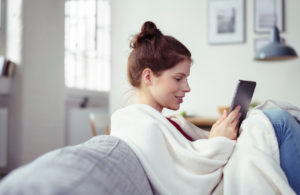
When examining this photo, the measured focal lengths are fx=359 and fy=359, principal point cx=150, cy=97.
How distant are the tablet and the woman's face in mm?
190

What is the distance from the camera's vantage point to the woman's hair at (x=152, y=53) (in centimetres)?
134

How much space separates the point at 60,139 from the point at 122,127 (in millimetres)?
3583

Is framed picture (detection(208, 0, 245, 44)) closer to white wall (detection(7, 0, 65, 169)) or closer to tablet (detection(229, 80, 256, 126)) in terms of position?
white wall (detection(7, 0, 65, 169))

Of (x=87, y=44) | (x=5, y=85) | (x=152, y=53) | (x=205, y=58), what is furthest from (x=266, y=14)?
(x=152, y=53)

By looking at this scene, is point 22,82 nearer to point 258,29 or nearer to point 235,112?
point 258,29

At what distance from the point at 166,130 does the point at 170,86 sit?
0.29 meters

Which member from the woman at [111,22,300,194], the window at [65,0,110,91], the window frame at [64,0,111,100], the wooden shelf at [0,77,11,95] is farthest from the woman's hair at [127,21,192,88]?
the window at [65,0,110,91]

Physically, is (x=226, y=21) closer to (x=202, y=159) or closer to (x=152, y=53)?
(x=152, y=53)

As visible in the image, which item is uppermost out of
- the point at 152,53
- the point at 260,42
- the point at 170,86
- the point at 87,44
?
the point at 87,44

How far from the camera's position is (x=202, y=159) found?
1.06m

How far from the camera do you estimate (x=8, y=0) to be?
4.16 m

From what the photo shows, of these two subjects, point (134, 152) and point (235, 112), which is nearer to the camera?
point (134, 152)

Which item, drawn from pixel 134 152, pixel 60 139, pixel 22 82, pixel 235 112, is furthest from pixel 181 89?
pixel 60 139

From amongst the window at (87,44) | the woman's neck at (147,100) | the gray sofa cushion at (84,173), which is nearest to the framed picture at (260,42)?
the window at (87,44)
